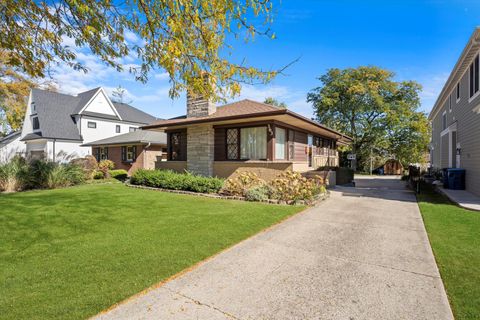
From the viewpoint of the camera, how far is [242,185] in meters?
9.67

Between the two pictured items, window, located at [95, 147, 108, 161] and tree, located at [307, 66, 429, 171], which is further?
tree, located at [307, 66, 429, 171]

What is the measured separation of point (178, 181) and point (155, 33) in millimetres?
7669

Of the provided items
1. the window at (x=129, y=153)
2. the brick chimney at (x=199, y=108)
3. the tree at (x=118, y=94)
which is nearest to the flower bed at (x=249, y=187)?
the brick chimney at (x=199, y=108)

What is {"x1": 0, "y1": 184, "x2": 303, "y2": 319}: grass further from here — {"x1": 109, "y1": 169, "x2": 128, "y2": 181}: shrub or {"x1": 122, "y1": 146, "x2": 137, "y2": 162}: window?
{"x1": 122, "y1": 146, "x2": 137, "y2": 162}: window

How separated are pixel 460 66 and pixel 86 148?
95.3ft

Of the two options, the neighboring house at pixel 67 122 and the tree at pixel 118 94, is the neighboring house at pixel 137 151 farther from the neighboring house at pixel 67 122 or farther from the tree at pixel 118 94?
the tree at pixel 118 94

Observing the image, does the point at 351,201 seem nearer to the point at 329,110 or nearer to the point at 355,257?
the point at 355,257

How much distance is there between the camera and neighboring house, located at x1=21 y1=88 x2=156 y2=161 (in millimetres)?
22797

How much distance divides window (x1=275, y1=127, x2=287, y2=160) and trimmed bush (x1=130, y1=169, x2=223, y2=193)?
10.2 ft

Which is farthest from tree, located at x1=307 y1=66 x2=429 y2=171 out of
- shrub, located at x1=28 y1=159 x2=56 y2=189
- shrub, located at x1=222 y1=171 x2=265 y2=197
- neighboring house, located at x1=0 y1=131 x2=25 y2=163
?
neighboring house, located at x1=0 y1=131 x2=25 y2=163

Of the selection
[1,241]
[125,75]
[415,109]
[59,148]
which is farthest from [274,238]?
[415,109]

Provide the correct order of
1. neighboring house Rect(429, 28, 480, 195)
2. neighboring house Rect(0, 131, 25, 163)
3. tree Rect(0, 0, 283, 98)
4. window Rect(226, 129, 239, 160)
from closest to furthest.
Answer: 1. tree Rect(0, 0, 283, 98)
2. neighboring house Rect(429, 28, 480, 195)
3. window Rect(226, 129, 239, 160)
4. neighboring house Rect(0, 131, 25, 163)

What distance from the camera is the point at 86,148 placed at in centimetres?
2467

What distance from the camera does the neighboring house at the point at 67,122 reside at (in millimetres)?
22797
